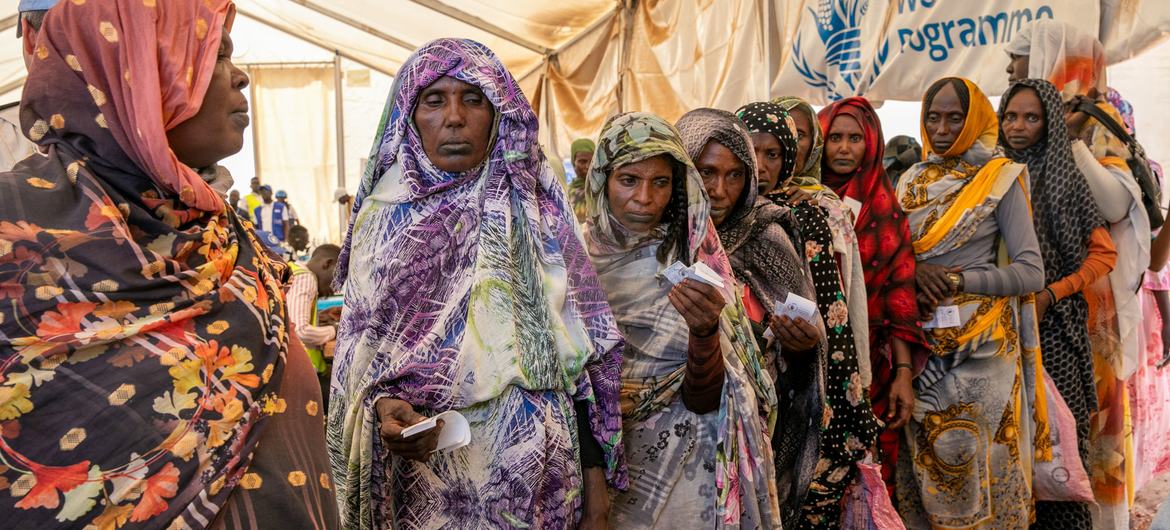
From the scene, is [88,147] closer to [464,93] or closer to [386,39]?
[464,93]

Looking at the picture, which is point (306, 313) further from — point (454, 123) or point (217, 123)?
point (217, 123)

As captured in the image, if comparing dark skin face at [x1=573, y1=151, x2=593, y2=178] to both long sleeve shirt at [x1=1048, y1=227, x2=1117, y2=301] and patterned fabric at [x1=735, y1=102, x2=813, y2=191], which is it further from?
long sleeve shirt at [x1=1048, y1=227, x2=1117, y2=301]

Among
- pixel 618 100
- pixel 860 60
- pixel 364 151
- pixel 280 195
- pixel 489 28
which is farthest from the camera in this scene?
pixel 364 151

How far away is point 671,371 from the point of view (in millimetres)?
2443

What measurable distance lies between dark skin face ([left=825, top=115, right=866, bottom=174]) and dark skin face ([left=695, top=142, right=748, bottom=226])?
0.98 m

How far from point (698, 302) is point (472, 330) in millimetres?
611

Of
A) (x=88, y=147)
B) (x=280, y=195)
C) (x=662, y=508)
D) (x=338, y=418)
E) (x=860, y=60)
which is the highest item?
(x=860, y=60)

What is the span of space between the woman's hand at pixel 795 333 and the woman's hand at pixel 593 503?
0.85m

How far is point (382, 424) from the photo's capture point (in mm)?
1955

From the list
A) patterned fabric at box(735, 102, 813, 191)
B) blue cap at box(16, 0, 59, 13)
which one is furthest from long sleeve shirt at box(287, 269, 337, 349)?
patterned fabric at box(735, 102, 813, 191)

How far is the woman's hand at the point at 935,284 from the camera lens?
11.3 ft

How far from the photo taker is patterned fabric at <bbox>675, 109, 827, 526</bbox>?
2.71 metres

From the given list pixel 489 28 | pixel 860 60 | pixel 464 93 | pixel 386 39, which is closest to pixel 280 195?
pixel 386 39

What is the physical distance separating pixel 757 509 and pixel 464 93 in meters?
1.51
